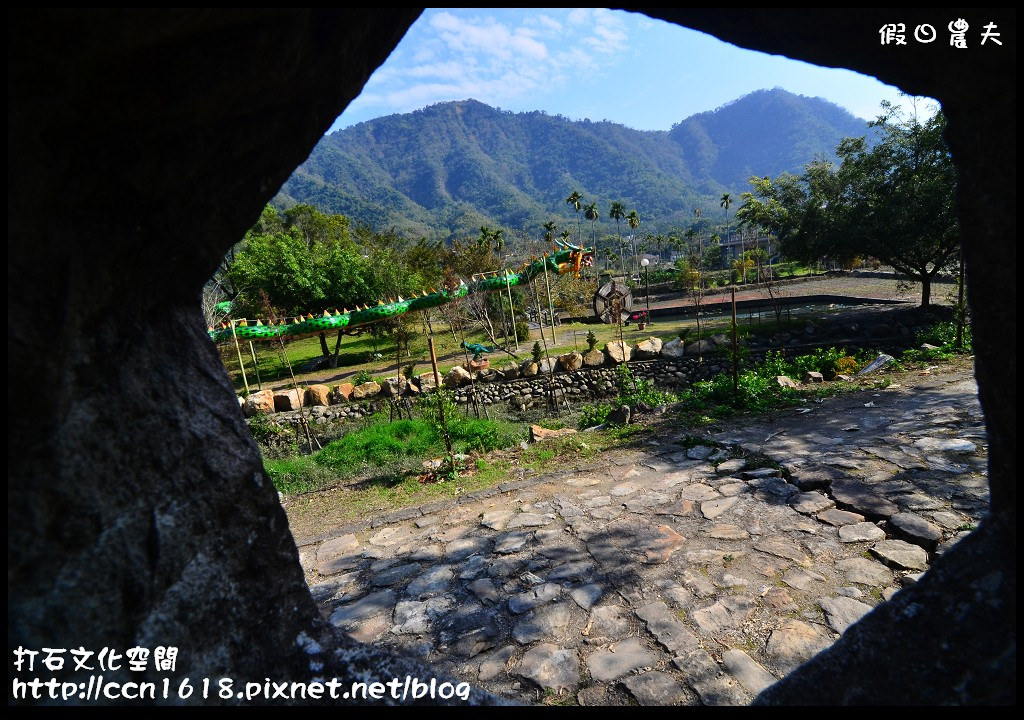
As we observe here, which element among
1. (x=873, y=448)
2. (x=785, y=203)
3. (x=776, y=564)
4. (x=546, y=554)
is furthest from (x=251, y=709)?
(x=785, y=203)

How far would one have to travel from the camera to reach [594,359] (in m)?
13.1

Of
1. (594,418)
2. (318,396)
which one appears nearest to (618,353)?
(594,418)

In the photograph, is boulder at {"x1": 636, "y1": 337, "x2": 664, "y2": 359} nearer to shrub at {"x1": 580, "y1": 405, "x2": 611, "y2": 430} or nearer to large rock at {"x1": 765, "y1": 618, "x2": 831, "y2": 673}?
shrub at {"x1": 580, "y1": 405, "x2": 611, "y2": 430}

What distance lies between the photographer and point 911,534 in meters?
3.44

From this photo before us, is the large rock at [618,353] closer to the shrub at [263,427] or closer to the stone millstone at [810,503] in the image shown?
the shrub at [263,427]

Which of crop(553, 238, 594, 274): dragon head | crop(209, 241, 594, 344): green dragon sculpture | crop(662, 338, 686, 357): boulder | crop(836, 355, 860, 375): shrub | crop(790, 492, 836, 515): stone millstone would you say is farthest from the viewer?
crop(553, 238, 594, 274): dragon head

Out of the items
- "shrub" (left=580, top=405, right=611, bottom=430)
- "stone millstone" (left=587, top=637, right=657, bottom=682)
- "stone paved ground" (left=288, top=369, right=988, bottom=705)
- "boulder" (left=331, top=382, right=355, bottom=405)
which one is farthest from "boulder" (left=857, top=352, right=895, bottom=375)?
"boulder" (left=331, top=382, right=355, bottom=405)

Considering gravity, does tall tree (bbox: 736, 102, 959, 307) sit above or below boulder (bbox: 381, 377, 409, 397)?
above

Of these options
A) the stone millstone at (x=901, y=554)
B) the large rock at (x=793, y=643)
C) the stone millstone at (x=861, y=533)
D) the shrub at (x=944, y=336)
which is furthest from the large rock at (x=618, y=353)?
the large rock at (x=793, y=643)

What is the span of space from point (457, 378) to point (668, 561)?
977cm

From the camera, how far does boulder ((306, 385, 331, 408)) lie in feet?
42.3

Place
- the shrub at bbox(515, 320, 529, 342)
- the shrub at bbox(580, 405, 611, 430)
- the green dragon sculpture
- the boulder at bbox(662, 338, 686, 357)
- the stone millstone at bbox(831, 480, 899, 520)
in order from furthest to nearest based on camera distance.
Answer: the shrub at bbox(515, 320, 529, 342) → the green dragon sculpture → the boulder at bbox(662, 338, 686, 357) → the shrub at bbox(580, 405, 611, 430) → the stone millstone at bbox(831, 480, 899, 520)

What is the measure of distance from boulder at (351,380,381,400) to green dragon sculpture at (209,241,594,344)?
2.60 meters

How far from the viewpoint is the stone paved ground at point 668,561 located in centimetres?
266
